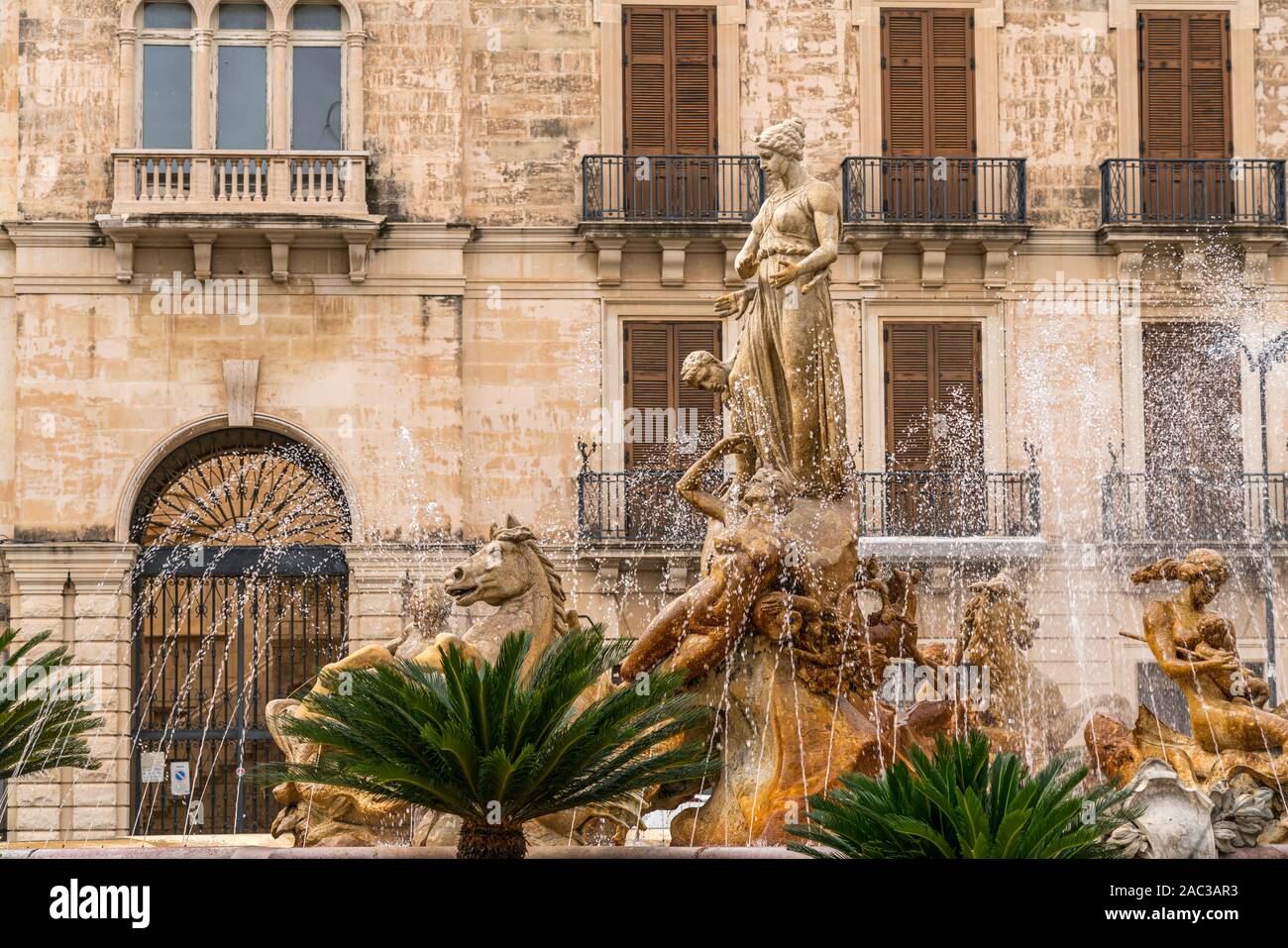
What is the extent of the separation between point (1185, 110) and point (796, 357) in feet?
48.1

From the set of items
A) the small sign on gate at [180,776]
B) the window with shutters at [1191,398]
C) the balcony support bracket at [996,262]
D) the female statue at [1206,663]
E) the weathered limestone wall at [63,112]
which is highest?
the weathered limestone wall at [63,112]

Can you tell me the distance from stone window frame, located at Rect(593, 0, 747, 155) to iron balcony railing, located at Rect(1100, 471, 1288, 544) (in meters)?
5.87


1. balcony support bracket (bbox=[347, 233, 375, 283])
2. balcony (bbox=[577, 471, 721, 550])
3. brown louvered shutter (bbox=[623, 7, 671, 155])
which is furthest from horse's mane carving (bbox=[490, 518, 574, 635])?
brown louvered shutter (bbox=[623, 7, 671, 155])

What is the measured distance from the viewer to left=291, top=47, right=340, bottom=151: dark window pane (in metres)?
23.4

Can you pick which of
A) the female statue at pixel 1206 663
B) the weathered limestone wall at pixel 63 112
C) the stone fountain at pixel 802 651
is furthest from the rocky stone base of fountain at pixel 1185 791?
the weathered limestone wall at pixel 63 112

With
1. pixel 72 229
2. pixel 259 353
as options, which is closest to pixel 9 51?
pixel 72 229

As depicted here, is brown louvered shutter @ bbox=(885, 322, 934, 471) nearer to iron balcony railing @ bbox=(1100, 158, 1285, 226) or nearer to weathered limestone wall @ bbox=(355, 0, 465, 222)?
iron balcony railing @ bbox=(1100, 158, 1285, 226)

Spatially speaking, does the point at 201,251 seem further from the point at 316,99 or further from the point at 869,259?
the point at 869,259

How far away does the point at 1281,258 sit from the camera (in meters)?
23.9

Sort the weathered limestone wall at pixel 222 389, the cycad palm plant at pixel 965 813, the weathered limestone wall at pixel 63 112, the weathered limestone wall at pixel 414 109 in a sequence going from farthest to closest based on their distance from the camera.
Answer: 1. the weathered limestone wall at pixel 414 109
2. the weathered limestone wall at pixel 63 112
3. the weathered limestone wall at pixel 222 389
4. the cycad palm plant at pixel 965 813

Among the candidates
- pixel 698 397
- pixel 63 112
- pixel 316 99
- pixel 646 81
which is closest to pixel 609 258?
pixel 698 397

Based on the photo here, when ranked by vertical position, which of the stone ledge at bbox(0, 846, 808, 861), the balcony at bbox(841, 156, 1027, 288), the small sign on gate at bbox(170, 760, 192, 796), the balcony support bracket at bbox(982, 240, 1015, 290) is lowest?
the small sign on gate at bbox(170, 760, 192, 796)

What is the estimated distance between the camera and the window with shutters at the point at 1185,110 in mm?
24000

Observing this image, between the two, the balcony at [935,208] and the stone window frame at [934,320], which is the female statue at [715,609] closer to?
the stone window frame at [934,320]
